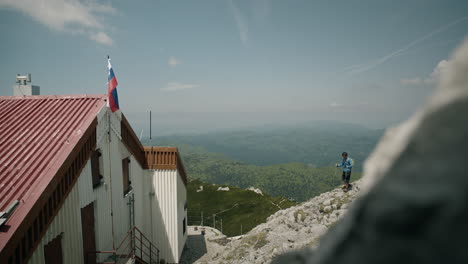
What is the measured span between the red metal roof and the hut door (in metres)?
2.93

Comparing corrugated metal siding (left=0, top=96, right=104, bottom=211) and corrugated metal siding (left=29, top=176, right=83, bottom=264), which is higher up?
corrugated metal siding (left=0, top=96, right=104, bottom=211)

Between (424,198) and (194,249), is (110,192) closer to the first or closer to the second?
(194,249)

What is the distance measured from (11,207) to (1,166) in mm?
2638

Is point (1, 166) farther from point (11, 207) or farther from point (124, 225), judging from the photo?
point (124, 225)

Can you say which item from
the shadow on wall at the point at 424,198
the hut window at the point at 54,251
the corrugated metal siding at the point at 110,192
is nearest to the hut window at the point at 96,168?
the corrugated metal siding at the point at 110,192

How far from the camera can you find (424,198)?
0.73 metres

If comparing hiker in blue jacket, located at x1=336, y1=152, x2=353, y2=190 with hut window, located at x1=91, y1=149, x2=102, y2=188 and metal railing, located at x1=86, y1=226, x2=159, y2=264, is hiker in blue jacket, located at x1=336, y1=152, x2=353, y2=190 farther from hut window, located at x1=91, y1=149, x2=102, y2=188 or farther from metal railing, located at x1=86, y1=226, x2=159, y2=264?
hut window, located at x1=91, y1=149, x2=102, y2=188

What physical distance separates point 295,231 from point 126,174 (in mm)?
10603

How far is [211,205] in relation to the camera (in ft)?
188

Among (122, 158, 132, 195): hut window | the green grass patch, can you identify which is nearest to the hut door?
(122, 158, 132, 195): hut window

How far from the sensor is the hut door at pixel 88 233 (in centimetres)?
1016

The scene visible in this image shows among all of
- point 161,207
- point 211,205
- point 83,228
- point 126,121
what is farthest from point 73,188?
point 211,205

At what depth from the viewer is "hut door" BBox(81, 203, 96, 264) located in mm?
10165

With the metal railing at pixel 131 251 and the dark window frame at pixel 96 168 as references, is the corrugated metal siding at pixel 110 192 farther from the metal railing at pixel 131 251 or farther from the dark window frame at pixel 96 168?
the metal railing at pixel 131 251
